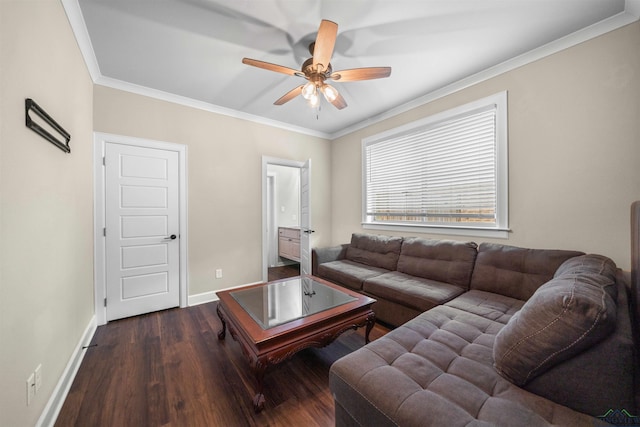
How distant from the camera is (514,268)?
2.07 metres

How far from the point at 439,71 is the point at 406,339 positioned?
8.68ft

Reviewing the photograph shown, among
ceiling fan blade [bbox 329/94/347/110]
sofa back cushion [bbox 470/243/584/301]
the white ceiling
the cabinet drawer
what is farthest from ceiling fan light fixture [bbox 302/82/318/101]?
the cabinet drawer

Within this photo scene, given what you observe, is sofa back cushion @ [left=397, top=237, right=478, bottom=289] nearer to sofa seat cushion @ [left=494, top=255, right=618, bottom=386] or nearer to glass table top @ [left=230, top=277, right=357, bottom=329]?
glass table top @ [left=230, top=277, right=357, bottom=329]

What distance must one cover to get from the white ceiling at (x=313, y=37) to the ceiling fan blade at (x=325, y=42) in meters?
0.29

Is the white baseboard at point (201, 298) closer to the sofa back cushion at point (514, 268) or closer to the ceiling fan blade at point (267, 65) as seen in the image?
the ceiling fan blade at point (267, 65)

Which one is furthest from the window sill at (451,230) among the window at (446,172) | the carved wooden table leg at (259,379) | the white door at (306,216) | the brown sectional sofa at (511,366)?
the carved wooden table leg at (259,379)

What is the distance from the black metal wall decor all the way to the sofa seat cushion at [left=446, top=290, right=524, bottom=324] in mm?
2890

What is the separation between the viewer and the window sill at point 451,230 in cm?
248

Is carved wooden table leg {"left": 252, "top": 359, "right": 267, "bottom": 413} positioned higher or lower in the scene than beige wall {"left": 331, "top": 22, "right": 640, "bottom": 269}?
lower

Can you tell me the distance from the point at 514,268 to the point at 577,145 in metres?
1.18

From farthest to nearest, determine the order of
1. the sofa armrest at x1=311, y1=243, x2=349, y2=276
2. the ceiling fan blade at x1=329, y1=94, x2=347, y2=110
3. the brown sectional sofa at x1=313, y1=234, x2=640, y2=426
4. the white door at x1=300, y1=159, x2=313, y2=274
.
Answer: the white door at x1=300, y1=159, x2=313, y2=274, the sofa armrest at x1=311, y1=243, x2=349, y2=276, the ceiling fan blade at x1=329, y1=94, x2=347, y2=110, the brown sectional sofa at x1=313, y1=234, x2=640, y2=426

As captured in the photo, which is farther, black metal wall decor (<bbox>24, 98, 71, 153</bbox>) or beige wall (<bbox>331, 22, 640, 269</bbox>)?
beige wall (<bbox>331, 22, 640, 269</bbox>)

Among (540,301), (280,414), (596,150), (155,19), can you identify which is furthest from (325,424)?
(155,19)

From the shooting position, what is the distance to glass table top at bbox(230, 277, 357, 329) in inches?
68.7
